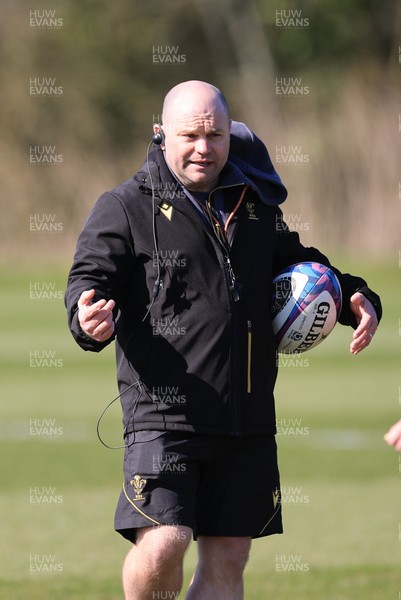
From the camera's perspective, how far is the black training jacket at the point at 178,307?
223 inches

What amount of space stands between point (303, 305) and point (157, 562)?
129 centimetres

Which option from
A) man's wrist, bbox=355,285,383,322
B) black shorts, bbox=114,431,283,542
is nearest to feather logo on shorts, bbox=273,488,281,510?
black shorts, bbox=114,431,283,542

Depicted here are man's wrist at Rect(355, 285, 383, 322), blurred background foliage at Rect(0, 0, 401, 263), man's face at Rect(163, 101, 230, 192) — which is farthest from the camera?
blurred background foliage at Rect(0, 0, 401, 263)

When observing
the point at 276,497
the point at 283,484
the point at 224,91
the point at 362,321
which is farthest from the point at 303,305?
the point at 224,91

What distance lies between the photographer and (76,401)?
1600 cm

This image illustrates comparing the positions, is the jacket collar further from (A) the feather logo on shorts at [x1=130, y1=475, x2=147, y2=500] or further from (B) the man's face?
(A) the feather logo on shorts at [x1=130, y1=475, x2=147, y2=500]

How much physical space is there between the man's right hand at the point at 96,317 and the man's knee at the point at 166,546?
2.69 feet

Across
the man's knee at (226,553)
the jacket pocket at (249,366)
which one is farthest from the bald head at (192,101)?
the man's knee at (226,553)

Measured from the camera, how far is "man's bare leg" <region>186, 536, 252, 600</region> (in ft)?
19.0

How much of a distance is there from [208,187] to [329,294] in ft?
2.37

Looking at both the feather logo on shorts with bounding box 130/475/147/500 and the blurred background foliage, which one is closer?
the feather logo on shorts with bounding box 130/475/147/500

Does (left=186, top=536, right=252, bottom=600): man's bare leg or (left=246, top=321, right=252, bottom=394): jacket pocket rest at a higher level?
(left=246, top=321, right=252, bottom=394): jacket pocket

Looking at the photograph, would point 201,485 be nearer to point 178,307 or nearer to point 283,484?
point 178,307

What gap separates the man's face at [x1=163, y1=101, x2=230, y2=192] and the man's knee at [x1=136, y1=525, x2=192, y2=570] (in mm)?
1462
